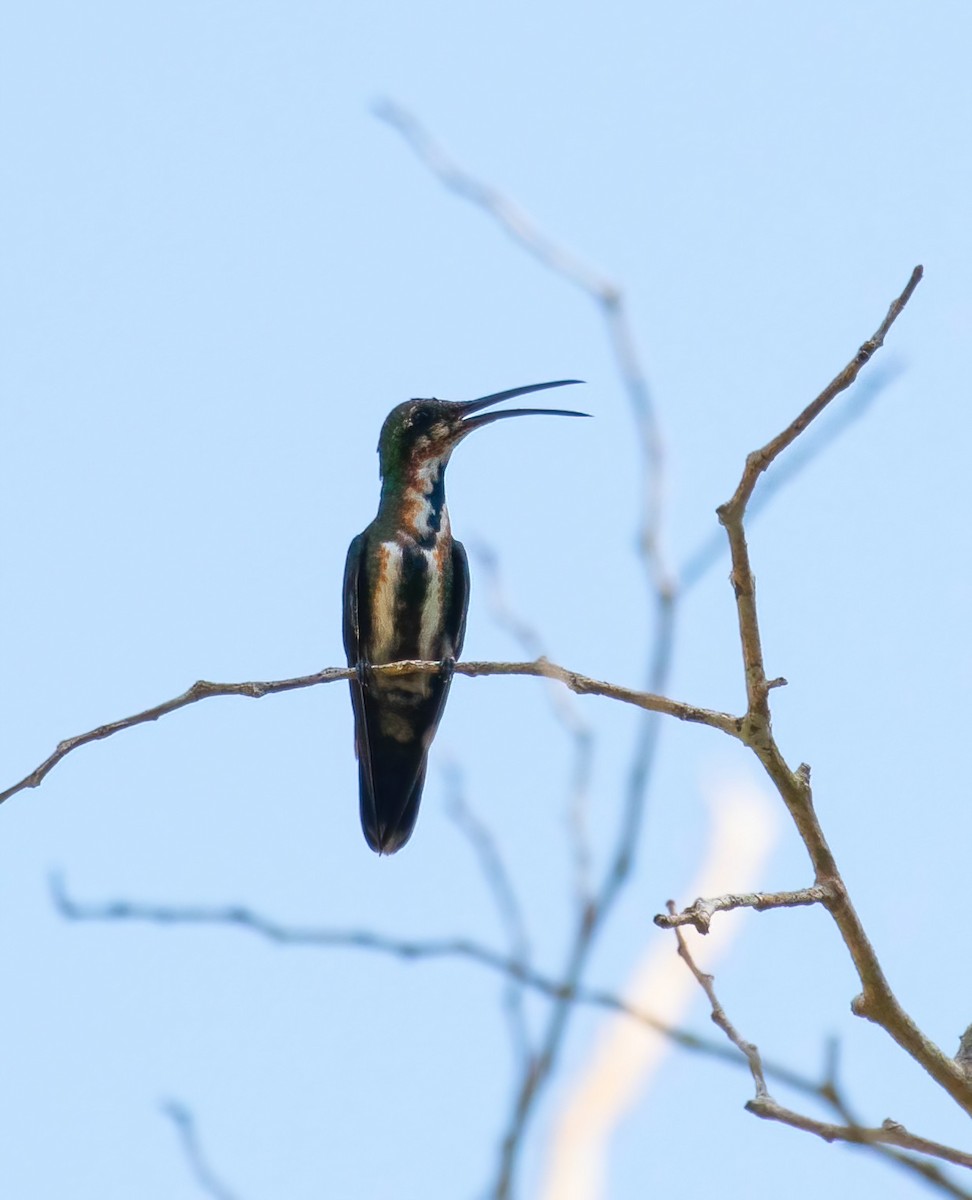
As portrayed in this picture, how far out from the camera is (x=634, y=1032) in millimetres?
5137

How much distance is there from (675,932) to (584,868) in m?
0.72

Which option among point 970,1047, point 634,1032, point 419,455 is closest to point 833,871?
point 970,1047

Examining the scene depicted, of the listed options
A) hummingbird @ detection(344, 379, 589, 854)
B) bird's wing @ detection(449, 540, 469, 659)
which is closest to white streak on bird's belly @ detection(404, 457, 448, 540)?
hummingbird @ detection(344, 379, 589, 854)

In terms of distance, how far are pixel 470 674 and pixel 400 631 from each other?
290 centimetres

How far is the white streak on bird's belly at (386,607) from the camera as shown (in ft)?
24.0

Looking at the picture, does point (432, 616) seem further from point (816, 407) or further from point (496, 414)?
point (816, 407)

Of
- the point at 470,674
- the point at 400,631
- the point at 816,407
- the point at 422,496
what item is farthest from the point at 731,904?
the point at 422,496

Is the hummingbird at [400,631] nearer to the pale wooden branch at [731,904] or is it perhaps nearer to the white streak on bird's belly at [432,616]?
the white streak on bird's belly at [432,616]

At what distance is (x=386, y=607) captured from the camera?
7.32 metres

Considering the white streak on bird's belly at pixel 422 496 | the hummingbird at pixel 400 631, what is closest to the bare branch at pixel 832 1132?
the hummingbird at pixel 400 631

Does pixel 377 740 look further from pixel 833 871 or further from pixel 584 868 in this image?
pixel 584 868

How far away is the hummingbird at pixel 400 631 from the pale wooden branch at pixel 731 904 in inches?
165

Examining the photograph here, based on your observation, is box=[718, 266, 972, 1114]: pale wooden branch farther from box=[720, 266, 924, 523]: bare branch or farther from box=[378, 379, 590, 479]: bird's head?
box=[378, 379, 590, 479]: bird's head

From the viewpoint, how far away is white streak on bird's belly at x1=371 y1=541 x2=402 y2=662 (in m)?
7.30
